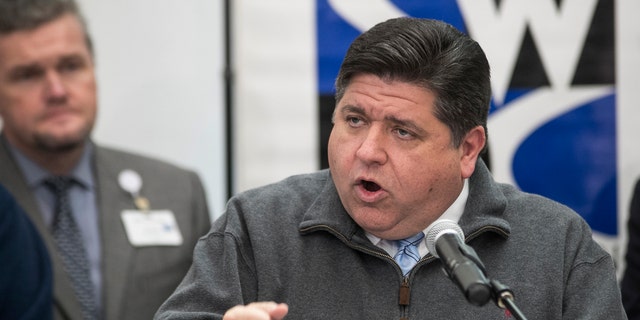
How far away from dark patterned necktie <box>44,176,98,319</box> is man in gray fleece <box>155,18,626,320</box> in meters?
1.13

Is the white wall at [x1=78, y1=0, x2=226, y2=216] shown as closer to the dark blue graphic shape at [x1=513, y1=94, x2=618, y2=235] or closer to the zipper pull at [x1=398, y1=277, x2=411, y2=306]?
the dark blue graphic shape at [x1=513, y1=94, x2=618, y2=235]

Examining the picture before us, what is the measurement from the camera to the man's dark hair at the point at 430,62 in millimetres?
2414

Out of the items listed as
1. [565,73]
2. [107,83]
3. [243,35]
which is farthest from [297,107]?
[565,73]

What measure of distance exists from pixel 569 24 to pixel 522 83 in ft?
0.99

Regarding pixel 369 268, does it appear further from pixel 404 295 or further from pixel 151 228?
pixel 151 228

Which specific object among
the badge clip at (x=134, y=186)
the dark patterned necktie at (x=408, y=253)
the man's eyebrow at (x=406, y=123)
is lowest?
the badge clip at (x=134, y=186)

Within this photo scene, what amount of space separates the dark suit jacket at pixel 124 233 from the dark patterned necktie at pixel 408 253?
1.35 m

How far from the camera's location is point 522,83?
4.11 metres

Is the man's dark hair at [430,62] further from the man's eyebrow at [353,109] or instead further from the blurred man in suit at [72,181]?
the blurred man in suit at [72,181]

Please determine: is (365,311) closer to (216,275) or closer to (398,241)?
(398,241)

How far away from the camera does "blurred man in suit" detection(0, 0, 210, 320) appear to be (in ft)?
11.8

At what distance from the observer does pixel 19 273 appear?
3.04 metres

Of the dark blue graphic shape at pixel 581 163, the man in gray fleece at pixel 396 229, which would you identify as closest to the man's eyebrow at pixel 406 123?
the man in gray fleece at pixel 396 229

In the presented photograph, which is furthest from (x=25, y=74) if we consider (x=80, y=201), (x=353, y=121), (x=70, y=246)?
(x=353, y=121)
